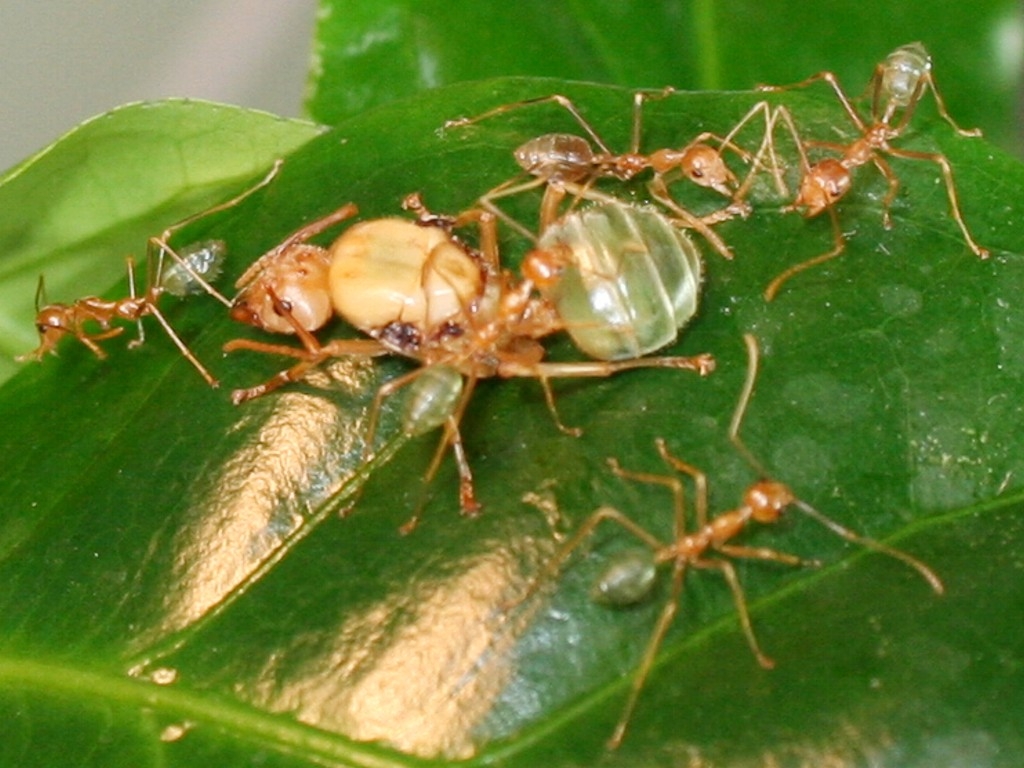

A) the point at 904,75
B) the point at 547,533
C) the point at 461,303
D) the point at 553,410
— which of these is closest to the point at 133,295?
the point at 461,303

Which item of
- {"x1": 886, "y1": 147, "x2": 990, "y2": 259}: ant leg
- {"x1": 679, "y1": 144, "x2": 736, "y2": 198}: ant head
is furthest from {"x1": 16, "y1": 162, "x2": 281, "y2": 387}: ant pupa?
{"x1": 886, "y1": 147, "x2": 990, "y2": 259}: ant leg

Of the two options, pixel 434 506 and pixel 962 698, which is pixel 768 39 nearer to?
pixel 434 506

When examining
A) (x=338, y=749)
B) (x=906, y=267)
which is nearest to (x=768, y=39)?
(x=906, y=267)

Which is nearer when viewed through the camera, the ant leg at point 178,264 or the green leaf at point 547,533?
the green leaf at point 547,533

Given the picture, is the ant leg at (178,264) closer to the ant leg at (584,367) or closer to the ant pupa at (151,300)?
the ant pupa at (151,300)

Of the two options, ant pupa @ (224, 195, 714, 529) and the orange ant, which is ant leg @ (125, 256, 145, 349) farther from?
the orange ant

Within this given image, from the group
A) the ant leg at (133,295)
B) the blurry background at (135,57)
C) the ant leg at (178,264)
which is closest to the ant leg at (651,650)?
the ant leg at (178,264)
